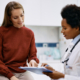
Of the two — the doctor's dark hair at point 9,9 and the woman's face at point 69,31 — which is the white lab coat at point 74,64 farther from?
the doctor's dark hair at point 9,9

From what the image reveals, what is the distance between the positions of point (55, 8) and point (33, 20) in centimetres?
51

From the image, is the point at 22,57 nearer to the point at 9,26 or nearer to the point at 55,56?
the point at 9,26

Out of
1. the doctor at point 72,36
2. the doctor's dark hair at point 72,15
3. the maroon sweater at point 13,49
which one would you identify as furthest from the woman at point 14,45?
the doctor's dark hair at point 72,15

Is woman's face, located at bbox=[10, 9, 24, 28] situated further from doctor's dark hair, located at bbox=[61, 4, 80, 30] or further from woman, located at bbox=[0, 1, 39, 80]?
doctor's dark hair, located at bbox=[61, 4, 80, 30]

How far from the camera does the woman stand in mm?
1341

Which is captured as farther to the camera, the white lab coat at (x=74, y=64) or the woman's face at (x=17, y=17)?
the woman's face at (x=17, y=17)

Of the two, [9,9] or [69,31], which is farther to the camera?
[9,9]

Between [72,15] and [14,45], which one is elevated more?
[72,15]

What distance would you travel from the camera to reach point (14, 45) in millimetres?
1354

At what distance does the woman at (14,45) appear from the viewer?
1341 mm

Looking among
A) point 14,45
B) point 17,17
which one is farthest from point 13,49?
point 17,17

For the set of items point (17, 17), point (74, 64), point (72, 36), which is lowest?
point (74, 64)

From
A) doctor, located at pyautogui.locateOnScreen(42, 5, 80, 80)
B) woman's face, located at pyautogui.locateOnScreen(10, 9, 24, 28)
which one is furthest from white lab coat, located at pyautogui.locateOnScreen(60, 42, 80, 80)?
woman's face, located at pyautogui.locateOnScreen(10, 9, 24, 28)

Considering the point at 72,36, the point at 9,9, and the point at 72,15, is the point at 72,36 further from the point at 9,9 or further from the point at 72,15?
the point at 9,9
